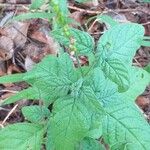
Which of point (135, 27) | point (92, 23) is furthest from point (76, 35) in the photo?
point (92, 23)

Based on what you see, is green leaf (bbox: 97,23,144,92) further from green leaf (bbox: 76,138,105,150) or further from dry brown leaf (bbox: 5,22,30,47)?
dry brown leaf (bbox: 5,22,30,47)

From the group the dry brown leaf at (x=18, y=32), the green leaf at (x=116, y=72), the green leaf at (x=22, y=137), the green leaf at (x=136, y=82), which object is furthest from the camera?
the dry brown leaf at (x=18, y=32)

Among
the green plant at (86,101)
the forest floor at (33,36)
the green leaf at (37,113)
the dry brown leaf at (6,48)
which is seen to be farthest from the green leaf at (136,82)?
the dry brown leaf at (6,48)

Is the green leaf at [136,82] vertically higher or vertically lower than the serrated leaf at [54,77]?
lower

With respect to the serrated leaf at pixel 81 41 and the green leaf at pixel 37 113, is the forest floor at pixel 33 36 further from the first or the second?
the serrated leaf at pixel 81 41

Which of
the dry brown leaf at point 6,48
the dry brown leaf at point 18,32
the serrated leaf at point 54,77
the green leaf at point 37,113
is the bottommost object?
the dry brown leaf at point 6,48

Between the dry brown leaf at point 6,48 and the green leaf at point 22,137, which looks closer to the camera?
the green leaf at point 22,137

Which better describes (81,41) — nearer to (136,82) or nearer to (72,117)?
(72,117)
